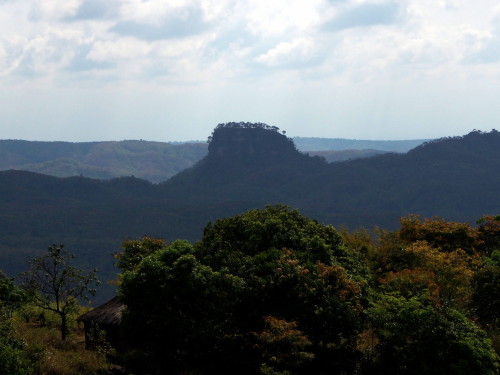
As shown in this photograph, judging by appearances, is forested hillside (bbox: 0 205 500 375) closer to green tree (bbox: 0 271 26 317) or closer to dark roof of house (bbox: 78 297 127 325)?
green tree (bbox: 0 271 26 317)

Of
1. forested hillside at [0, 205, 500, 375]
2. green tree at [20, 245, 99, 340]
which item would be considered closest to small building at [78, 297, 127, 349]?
forested hillside at [0, 205, 500, 375]

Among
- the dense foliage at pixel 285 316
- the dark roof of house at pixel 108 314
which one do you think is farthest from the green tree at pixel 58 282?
the dense foliage at pixel 285 316

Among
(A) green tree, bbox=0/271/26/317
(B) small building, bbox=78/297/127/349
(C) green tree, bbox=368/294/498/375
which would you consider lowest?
(B) small building, bbox=78/297/127/349

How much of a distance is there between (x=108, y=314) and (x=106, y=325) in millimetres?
560

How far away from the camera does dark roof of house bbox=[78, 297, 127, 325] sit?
29625 millimetres

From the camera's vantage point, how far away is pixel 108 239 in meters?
171

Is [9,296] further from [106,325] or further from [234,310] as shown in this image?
[234,310]

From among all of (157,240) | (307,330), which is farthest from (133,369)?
(157,240)

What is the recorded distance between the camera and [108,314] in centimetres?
3033

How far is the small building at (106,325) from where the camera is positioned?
2945 cm

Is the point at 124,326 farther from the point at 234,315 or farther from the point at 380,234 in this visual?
the point at 380,234

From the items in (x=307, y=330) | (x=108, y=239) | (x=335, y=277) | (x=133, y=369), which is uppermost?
(x=335, y=277)

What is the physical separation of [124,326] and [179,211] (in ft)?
567

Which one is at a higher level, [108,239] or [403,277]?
[403,277]
